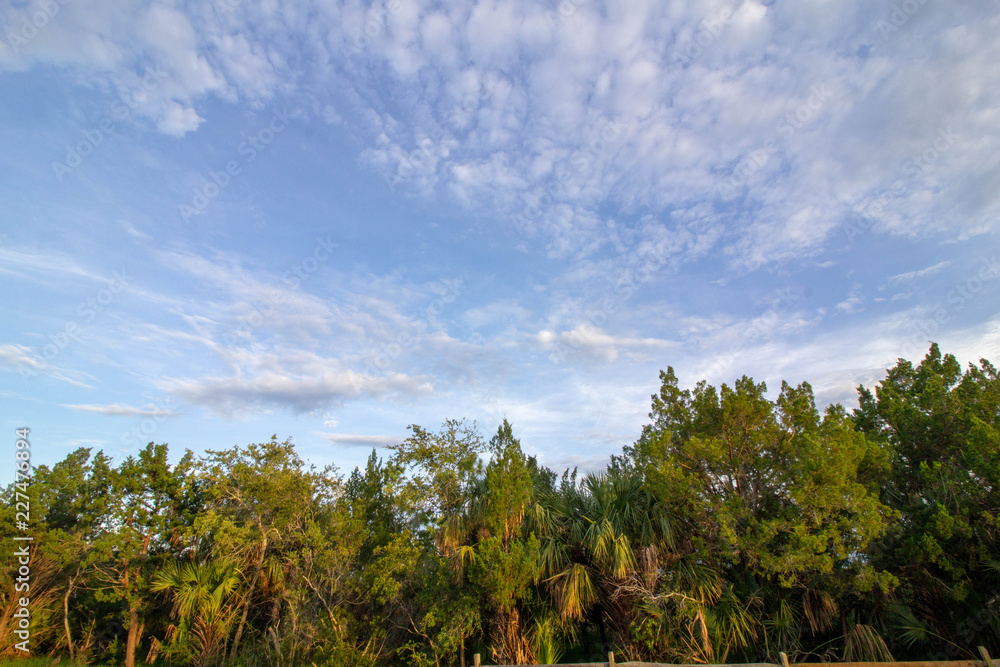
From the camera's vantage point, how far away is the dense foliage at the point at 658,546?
30.0 feet

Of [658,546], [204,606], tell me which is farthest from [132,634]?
[658,546]

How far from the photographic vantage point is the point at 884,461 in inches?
402

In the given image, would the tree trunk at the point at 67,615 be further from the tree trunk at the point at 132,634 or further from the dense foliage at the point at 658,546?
the dense foliage at the point at 658,546

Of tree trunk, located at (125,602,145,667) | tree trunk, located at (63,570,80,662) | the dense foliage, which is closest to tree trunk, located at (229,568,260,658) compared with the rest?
the dense foliage

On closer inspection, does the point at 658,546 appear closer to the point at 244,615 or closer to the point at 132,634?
the point at 244,615

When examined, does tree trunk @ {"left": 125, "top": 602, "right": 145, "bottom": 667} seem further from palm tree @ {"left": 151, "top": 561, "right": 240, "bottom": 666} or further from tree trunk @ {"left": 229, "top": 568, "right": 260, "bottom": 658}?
tree trunk @ {"left": 229, "top": 568, "right": 260, "bottom": 658}

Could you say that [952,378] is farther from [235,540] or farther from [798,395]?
[235,540]

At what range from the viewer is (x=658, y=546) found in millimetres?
10062

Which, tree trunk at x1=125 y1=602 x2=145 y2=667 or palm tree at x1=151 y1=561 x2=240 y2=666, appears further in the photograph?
tree trunk at x1=125 y1=602 x2=145 y2=667

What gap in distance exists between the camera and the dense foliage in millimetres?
9141

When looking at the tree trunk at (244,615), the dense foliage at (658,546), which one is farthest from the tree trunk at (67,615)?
the tree trunk at (244,615)

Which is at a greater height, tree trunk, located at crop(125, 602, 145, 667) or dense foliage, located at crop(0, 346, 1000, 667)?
dense foliage, located at crop(0, 346, 1000, 667)

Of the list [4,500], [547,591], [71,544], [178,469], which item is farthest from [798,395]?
[4,500]

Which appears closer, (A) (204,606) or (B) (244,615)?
(A) (204,606)
